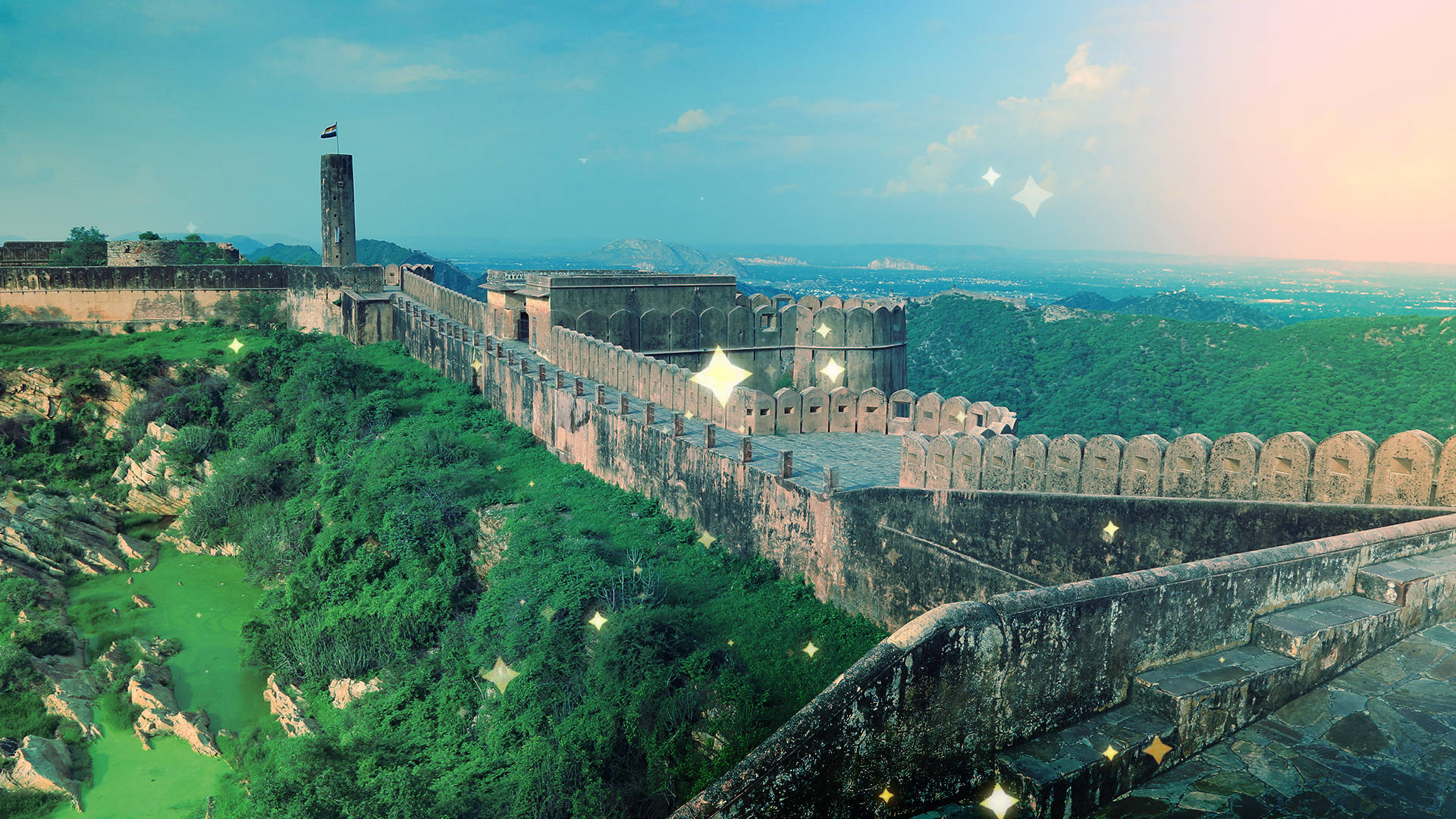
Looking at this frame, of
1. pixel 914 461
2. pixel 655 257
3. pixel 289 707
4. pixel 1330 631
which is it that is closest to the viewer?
pixel 1330 631

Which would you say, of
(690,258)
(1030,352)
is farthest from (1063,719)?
(690,258)

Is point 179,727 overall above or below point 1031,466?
below

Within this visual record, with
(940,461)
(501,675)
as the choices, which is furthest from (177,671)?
(940,461)

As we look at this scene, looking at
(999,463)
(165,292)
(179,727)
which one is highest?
(165,292)

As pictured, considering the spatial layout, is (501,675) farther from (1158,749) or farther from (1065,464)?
(1158,749)

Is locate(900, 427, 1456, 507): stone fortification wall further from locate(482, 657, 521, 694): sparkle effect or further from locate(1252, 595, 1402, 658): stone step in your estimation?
locate(482, 657, 521, 694): sparkle effect

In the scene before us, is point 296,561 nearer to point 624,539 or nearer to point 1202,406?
point 624,539

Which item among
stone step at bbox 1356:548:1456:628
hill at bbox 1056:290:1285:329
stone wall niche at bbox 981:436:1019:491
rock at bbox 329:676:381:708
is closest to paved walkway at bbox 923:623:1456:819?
stone step at bbox 1356:548:1456:628
